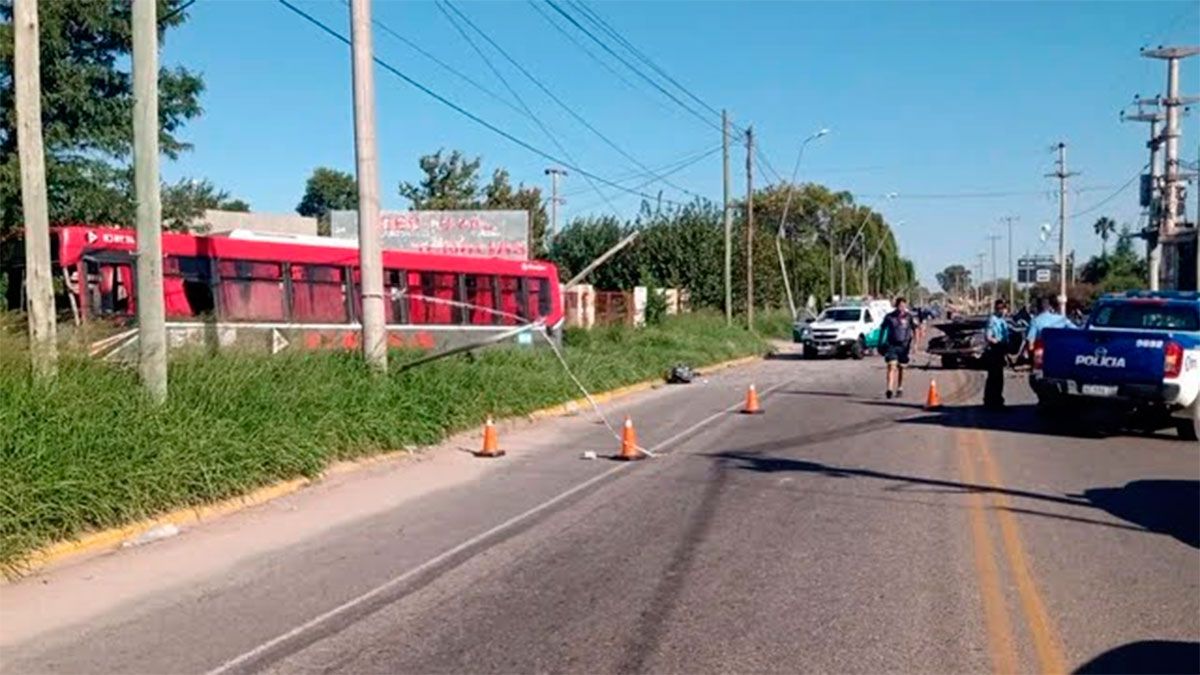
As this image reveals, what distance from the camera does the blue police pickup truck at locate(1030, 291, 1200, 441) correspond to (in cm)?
1525

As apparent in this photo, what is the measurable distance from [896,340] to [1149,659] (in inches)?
663

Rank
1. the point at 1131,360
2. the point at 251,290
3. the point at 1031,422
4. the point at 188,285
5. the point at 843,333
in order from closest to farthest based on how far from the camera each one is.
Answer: the point at 1131,360
the point at 1031,422
the point at 188,285
the point at 251,290
the point at 843,333

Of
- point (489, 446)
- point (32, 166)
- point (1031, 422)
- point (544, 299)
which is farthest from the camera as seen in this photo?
point (544, 299)

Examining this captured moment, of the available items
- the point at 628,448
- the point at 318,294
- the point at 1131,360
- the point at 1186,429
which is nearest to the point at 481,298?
the point at 318,294

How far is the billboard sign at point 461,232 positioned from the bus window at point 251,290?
15840mm

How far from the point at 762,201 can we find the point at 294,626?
282 feet

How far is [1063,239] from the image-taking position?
66938 millimetres

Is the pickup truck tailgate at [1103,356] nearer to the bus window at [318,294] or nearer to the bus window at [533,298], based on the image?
the bus window at [318,294]

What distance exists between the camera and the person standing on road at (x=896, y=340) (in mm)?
22562

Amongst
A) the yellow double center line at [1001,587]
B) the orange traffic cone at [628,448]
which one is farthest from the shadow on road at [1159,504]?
the orange traffic cone at [628,448]

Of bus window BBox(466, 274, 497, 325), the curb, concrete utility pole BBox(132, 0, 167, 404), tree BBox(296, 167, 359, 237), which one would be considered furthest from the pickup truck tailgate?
tree BBox(296, 167, 359, 237)

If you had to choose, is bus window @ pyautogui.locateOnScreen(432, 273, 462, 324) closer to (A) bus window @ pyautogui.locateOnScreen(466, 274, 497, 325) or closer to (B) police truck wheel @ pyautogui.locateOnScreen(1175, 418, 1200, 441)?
(A) bus window @ pyautogui.locateOnScreen(466, 274, 497, 325)

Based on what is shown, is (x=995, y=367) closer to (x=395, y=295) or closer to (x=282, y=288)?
(x=395, y=295)

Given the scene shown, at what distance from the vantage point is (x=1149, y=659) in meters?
6.10
